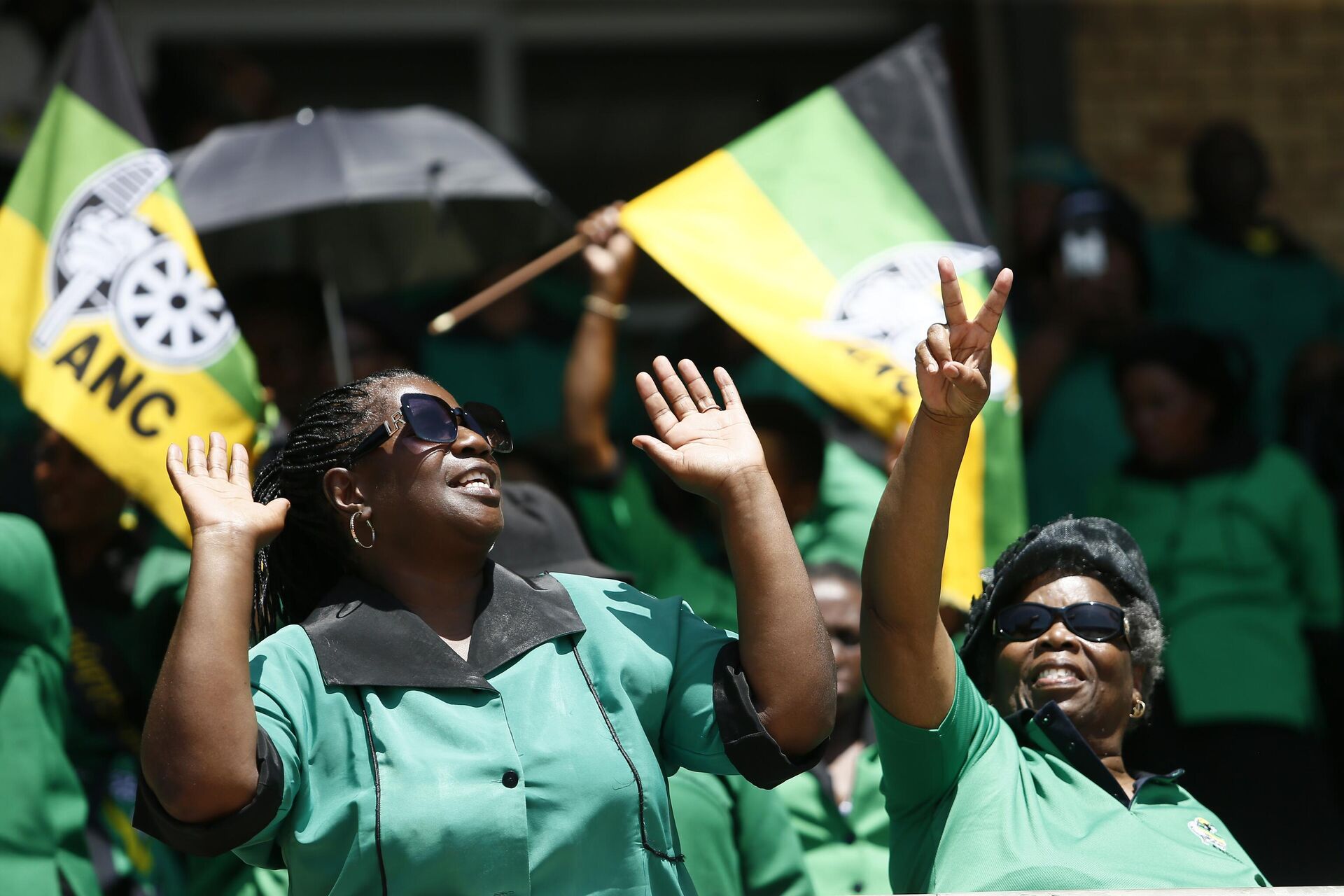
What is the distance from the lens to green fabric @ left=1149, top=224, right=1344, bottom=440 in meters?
6.84

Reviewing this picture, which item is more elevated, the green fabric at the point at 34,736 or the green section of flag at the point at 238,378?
the green section of flag at the point at 238,378

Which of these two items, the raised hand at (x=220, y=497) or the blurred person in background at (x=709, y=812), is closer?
the raised hand at (x=220, y=497)

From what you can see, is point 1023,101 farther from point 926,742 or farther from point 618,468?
point 926,742

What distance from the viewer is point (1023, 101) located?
25.6 ft

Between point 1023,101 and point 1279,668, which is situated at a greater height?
point 1023,101

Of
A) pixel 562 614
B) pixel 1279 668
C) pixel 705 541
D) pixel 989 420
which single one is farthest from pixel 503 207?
pixel 562 614

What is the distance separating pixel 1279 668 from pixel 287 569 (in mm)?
A: 3239

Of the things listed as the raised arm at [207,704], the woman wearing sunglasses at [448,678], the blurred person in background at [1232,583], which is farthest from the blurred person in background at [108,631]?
the blurred person in background at [1232,583]

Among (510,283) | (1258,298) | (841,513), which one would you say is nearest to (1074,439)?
(1258,298)

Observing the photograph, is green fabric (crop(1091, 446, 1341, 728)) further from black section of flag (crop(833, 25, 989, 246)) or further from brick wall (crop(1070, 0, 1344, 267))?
brick wall (crop(1070, 0, 1344, 267))

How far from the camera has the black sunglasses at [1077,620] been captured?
3424 millimetres

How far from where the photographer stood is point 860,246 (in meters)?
4.88

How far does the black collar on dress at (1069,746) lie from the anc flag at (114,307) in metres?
2.07

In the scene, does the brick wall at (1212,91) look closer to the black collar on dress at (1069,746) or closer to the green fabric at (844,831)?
the green fabric at (844,831)
